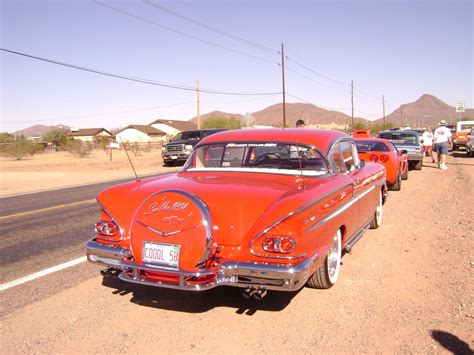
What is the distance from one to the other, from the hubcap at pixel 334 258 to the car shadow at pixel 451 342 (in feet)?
3.69

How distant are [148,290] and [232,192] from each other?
1501 mm

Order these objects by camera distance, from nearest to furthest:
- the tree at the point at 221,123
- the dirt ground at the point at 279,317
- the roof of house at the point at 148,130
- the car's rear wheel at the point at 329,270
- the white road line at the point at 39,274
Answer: the dirt ground at the point at 279,317
the car's rear wheel at the point at 329,270
the white road line at the point at 39,274
the tree at the point at 221,123
the roof of house at the point at 148,130

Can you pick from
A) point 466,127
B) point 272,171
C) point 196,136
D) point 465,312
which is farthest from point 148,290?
point 466,127

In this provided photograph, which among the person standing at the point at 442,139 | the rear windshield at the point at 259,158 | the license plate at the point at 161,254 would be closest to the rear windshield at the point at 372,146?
the person standing at the point at 442,139

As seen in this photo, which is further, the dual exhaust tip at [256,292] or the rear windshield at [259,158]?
the rear windshield at [259,158]

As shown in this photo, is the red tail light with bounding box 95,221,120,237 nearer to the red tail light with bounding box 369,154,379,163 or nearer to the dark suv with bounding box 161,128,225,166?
the red tail light with bounding box 369,154,379,163

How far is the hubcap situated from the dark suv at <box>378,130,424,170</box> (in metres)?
11.9

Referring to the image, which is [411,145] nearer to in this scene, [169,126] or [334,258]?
[334,258]

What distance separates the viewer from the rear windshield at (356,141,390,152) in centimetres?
1092

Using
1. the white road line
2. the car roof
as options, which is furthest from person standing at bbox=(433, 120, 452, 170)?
the white road line

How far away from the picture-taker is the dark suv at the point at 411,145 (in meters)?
15.5

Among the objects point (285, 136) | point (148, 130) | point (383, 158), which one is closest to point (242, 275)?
point (285, 136)

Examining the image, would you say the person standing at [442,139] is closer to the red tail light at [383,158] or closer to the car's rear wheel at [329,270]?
the red tail light at [383,158]

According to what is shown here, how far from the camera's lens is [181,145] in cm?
2281
